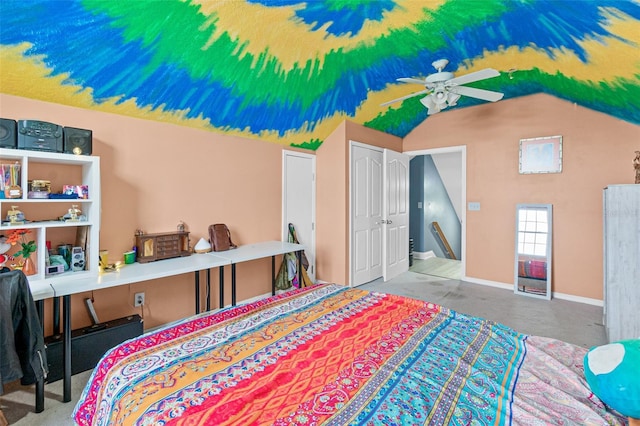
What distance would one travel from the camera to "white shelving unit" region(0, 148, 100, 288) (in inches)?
A: 77.2

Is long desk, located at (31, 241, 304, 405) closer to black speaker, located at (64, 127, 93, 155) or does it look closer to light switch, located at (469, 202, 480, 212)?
black speaker, located at (64, 127, 93, 155)

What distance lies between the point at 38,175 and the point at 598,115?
5.75 metres

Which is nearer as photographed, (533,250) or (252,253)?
(252,253)

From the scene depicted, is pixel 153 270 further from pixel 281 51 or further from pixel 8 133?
pixel 281 51

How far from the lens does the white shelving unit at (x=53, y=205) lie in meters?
1.96

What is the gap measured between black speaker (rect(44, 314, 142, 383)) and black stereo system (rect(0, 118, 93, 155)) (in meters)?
1.37

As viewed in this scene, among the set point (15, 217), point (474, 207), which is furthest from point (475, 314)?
point (15, 217)

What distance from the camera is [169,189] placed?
2.96m

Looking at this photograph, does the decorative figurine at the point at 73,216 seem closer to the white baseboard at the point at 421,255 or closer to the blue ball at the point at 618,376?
the blue ball at the point at 618,376

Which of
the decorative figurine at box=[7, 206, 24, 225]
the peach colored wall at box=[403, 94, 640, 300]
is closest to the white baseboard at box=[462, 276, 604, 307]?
the peach colored wall at box=[403, 94, 640, 300]

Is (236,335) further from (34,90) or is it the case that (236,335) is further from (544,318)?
(544,318)

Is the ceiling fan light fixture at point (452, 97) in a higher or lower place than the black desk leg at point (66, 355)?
higher

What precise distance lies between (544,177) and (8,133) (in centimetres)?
545

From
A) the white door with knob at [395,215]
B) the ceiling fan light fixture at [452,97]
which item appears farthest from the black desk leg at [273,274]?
the ceiling fan light fixture at [452,97]
